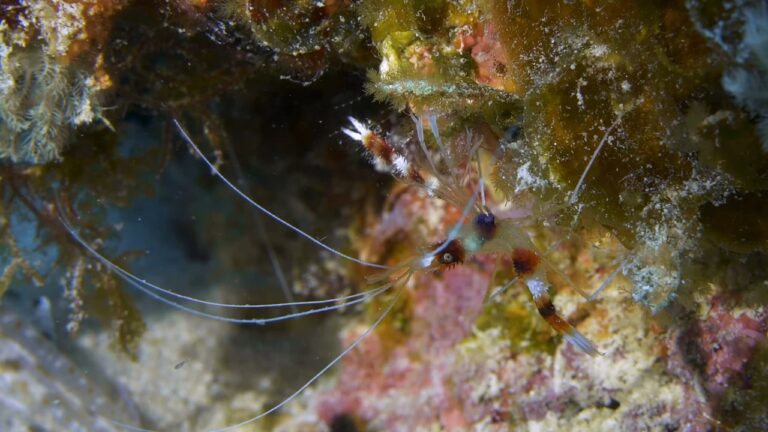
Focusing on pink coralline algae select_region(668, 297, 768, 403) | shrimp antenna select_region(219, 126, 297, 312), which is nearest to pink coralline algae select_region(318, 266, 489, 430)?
shrimp antenna select_region(219, 126, 297, 312)

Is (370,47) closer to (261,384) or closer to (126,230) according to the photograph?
(126,230)

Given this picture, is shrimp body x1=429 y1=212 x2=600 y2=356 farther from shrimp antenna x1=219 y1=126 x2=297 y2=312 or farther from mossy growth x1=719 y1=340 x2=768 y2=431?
shrimp antenna x1=219 y1=126 x2=297 y2=312

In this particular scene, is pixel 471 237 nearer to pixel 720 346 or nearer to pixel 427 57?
pixel 427 57

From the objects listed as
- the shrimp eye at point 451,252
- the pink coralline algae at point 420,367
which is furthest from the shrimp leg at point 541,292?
the pink coralline algae at point 420,367

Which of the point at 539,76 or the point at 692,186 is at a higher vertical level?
the point at 539,76

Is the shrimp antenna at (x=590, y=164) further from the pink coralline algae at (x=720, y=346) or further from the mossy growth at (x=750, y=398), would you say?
the mossy growth at (x=750, y=398)

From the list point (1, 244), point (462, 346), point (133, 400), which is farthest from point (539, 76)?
point (133, 400)
